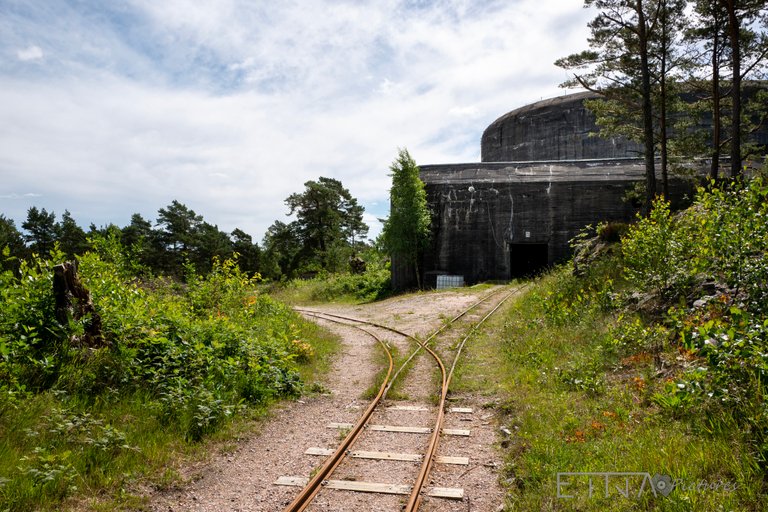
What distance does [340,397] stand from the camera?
9.16 m

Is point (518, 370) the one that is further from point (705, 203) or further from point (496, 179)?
point (496, 179)

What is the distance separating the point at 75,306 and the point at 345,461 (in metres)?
4.84

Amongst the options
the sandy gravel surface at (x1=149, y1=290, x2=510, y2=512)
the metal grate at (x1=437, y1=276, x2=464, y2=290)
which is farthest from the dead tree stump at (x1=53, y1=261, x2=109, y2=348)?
the metal grate at (x1=437, y1=276, x2=464, y2=290)

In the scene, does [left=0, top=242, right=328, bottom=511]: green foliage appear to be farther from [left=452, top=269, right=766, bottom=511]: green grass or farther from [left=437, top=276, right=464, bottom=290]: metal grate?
[left=437, top=276, right=464, bottom=290]: metal grate

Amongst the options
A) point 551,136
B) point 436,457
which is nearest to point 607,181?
point 551,136

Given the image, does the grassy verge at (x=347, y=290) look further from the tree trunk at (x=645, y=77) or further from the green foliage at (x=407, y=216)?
the tree trunk at (x=645, y=77)

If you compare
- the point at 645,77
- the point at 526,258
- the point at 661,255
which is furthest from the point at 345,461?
the point at 526,258

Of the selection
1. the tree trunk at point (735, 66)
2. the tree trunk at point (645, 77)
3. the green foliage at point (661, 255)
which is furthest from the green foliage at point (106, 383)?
the tree trunk at point (735, 66)

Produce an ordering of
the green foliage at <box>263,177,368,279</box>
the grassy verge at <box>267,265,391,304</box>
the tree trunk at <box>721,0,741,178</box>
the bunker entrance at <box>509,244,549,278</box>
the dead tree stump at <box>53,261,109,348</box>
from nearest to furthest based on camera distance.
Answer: the dead tree stump at <box>53,261,109,348</box> → the tree trunk at <box>721,0,741,178</box> → the bunker entrance at <box>509,244,549,278</box> → the grassy verge at <box>267,265,391,304</box> → the green foliage at <box>263,177,368,279</box>

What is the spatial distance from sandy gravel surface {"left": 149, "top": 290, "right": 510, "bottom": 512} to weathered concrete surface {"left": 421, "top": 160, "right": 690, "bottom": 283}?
18.6m

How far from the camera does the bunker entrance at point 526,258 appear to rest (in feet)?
94.3

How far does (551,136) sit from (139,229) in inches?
1570

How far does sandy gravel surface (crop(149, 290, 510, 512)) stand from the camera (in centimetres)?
508

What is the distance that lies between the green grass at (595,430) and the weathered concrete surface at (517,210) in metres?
16.6
